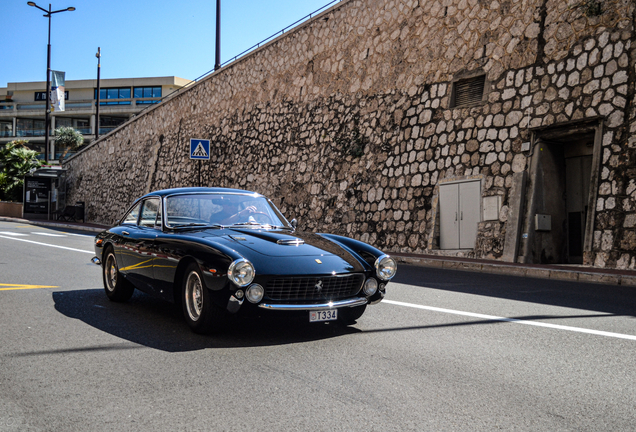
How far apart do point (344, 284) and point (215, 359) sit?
1293 mm

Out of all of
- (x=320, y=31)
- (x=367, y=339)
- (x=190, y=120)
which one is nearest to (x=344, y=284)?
(x=367, y=339)

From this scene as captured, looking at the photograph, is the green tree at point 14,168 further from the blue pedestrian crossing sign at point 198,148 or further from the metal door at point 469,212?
the metal door at point 469,212

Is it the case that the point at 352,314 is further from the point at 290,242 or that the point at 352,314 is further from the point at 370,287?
the point at 290,242

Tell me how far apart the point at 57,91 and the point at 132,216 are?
32.8 meters

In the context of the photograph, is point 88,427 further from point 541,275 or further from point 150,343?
point 541,275

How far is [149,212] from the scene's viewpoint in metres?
6.50

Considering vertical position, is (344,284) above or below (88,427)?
above

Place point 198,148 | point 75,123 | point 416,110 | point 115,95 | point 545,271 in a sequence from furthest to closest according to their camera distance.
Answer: point 75,123 < point 115,95 < point 198,148 < point 416,110 < point 545,271

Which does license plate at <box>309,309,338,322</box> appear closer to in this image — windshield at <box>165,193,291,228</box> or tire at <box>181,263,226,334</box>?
tire at <box>181,263,226,334</box>

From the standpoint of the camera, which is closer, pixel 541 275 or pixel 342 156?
pixel 541 275

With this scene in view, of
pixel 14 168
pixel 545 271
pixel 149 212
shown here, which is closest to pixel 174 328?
pixel 149 212

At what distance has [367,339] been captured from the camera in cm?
502

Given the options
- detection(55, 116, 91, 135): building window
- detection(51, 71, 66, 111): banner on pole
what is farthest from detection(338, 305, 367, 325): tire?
detection(55, 116, 91, 135): building window

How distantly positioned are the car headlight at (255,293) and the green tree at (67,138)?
72.2 metres
